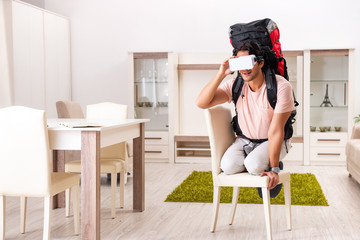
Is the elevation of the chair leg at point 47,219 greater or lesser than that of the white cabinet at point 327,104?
lesser

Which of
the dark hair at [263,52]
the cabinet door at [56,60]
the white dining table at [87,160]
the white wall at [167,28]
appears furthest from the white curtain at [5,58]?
the dark hair at [263,52]

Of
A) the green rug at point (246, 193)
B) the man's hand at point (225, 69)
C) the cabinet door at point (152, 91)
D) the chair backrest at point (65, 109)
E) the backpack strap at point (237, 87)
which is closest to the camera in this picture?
the man's hand at point (225, 69)

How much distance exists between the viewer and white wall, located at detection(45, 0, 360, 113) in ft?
21.3

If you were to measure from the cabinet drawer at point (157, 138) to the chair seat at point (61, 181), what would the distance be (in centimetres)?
351

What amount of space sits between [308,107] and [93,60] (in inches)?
122

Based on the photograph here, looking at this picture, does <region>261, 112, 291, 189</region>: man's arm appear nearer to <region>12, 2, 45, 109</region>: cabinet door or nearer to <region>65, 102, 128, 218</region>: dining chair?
<region>65, 102, 128, 218</region>: dining chair

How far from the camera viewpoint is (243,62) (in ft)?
9.09

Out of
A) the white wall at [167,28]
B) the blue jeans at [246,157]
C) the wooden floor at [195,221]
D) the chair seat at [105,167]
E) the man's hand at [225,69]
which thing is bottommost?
the wooden floor at [195,221]

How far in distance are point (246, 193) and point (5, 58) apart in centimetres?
320

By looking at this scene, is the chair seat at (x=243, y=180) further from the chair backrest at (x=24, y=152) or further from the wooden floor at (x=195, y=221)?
the chair backrest at (x=24, y=152)

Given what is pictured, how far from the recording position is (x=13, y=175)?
8.85ft

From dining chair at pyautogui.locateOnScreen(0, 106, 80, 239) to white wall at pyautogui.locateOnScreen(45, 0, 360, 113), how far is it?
14.2ft

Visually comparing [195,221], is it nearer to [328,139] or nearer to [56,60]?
[328,139]

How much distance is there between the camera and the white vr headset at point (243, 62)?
9.05ft
